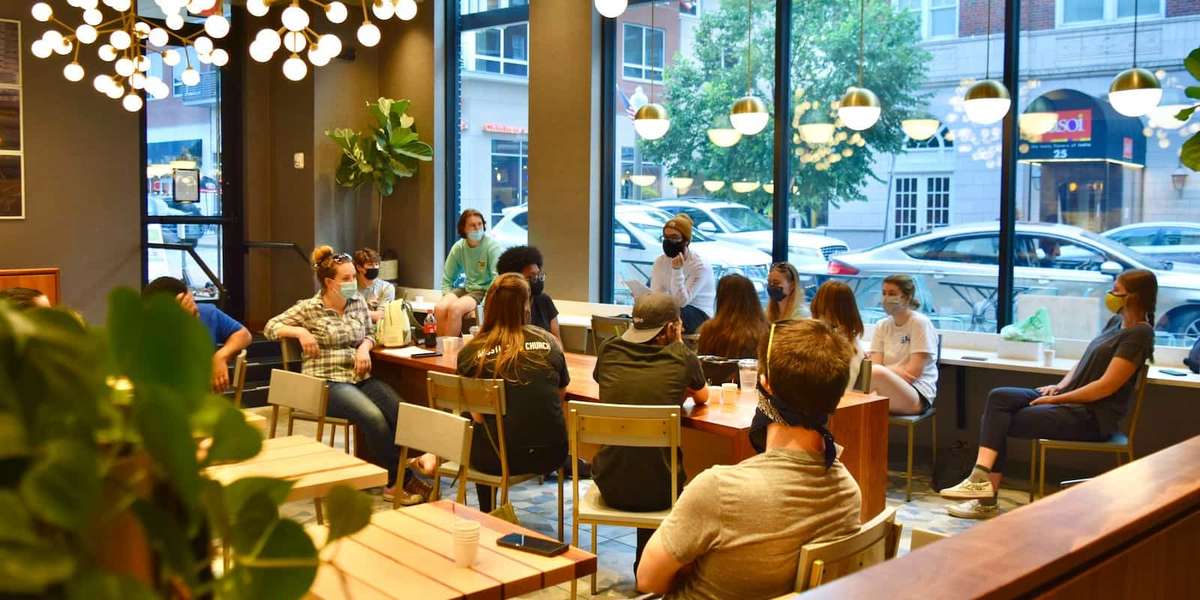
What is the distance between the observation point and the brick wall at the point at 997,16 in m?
7.10

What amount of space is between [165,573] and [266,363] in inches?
363

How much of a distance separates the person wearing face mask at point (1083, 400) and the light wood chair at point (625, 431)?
7.43 feet

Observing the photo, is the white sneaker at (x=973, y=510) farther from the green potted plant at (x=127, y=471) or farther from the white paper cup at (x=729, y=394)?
the green potted plant at (x=127, y=471)

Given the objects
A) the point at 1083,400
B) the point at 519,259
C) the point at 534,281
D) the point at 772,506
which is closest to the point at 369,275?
the point at 519,259

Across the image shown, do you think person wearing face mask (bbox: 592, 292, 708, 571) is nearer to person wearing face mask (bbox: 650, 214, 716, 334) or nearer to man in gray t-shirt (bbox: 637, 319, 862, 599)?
man in gray t-shirt (bbox: 637, 319, 862, 599)

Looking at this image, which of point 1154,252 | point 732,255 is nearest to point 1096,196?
point 1154,252

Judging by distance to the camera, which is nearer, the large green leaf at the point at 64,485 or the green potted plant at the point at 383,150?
the large green leaf at the point at 64,485

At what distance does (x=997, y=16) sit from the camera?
286 inches

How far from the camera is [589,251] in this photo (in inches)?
370

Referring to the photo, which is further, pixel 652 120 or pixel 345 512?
pixel 652 120

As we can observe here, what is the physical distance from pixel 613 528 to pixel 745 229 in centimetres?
368

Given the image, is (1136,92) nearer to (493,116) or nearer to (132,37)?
(132,37)

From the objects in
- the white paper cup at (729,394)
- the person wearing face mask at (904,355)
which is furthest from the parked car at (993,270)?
the white paper cup at (729,394)

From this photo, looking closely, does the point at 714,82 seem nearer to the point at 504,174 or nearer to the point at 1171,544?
A: the point at 504,174
